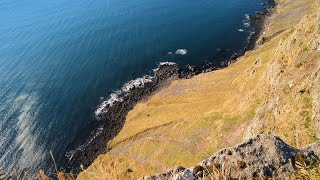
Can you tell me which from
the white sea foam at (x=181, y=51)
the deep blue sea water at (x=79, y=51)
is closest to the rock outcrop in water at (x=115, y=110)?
the deep blue sea water at (x=79, y=51)

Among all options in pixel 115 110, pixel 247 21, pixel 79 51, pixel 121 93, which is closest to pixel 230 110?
pixel 115 110

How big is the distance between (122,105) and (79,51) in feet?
147

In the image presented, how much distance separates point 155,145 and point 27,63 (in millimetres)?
79686

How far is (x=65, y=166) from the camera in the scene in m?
83.2

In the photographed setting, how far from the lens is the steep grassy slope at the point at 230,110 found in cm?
4266

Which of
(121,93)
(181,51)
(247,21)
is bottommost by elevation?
(121,93)

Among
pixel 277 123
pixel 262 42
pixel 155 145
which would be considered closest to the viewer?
pixel 277 123

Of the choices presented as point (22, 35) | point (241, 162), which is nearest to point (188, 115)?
point (241, 162)

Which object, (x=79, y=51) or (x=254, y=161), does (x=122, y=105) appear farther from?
(x=254, y=161)

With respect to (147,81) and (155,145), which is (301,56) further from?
(147,81)

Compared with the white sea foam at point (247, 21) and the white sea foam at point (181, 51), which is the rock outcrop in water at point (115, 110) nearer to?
the white sea foam at point (181, 51)

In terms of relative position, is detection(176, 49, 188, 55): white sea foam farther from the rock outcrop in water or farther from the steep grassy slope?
the steep grassy slope

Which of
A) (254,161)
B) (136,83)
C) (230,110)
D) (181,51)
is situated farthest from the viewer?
(181,51)

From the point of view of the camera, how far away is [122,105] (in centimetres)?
10144
